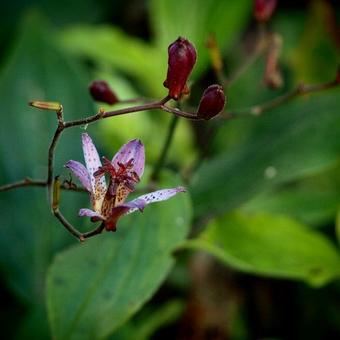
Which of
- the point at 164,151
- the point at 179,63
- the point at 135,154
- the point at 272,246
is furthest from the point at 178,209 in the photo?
the point at 179,63

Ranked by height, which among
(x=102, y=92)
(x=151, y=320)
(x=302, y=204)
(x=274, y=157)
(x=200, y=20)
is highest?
(x=102, y=92)

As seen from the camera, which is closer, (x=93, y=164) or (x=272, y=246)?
(x=93, y=164)

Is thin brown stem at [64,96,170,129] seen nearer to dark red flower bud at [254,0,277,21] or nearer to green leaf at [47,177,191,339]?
green leaf at [47,177,191,339]

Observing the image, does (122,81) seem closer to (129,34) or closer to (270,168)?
(129,34)

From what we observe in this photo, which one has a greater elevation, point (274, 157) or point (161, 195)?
point (161, 195)

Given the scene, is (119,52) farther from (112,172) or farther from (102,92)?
(112,172)

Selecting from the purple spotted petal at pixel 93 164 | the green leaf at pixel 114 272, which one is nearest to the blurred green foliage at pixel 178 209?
the green leaf at pixel 114 272

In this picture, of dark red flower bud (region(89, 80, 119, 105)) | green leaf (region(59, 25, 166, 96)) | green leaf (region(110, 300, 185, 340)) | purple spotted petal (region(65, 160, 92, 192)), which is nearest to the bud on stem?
purple spotted petal (region(65, 160, 92, 192))
